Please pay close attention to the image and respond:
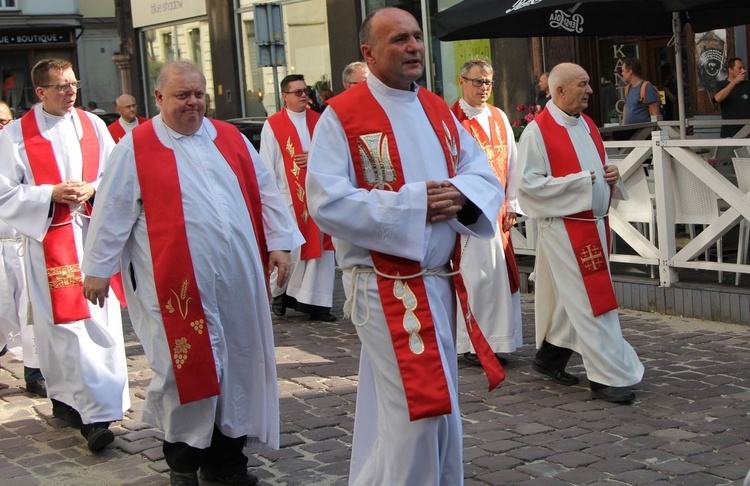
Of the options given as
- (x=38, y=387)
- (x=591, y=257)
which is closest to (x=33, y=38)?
(x=38, y=387)

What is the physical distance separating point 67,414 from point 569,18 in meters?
5.48

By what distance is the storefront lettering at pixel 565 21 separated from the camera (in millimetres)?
9992

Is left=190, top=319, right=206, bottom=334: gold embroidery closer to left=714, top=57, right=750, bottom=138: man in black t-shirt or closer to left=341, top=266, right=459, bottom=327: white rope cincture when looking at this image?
left=341, top=266, right=459, bottom=327: white rope cincture

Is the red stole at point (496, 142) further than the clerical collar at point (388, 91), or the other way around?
the red stole at point (496, 142)

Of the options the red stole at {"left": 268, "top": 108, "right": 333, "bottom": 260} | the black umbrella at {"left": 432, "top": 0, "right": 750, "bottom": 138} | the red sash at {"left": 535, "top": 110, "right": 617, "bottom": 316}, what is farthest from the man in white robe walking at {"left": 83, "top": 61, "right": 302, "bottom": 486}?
the red stole at {"left": 268, "top": 108, "right": 333, "bottom": 260}

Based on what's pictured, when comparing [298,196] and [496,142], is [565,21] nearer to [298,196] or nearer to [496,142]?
[496,142]

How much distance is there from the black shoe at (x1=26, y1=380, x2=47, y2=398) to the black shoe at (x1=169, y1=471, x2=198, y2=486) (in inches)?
104

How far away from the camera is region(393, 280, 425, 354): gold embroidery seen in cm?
451


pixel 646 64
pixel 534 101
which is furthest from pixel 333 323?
pixel 646 64

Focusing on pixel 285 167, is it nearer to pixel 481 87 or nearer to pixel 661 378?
pixel 481 87

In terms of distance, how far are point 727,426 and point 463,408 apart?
1.49 m

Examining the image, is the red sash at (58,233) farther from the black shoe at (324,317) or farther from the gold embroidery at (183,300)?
the black shoe at (324,317)

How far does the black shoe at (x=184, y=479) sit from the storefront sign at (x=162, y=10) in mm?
20416

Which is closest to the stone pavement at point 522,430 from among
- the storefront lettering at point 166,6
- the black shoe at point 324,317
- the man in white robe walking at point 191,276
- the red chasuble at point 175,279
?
the man in white robe walking at point 191,276
